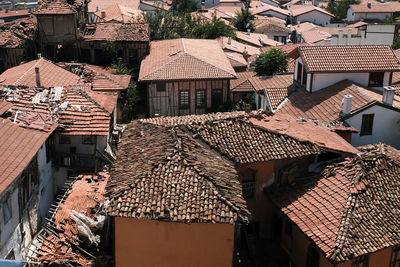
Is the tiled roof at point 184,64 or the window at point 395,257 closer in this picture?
the window at point 395,257

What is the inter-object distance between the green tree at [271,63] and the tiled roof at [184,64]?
2967 mm

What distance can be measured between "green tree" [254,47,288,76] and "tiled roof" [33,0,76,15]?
16.3 m

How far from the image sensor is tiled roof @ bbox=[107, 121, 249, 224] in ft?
56.0

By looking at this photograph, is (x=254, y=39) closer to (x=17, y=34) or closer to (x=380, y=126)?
(x=17, y=34)

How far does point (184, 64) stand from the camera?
37.7 m

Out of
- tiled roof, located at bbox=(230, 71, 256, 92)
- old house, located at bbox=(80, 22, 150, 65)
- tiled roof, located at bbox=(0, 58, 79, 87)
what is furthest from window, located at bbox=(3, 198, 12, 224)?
old house, located at bbox=(80, 22, 150, 65)

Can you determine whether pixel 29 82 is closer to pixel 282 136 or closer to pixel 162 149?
pixel 162 149

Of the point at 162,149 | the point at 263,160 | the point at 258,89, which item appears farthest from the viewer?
the point at 258,89

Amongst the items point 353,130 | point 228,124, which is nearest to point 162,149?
point 228,124

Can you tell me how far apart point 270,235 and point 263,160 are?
4.26m

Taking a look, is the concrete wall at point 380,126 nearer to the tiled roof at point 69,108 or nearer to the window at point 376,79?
the window at point 376,79

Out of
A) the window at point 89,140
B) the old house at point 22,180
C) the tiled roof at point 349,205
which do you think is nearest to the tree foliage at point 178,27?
the window at point 89,140

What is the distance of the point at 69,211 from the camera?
22734 millimetres

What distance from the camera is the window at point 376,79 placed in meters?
31.5
